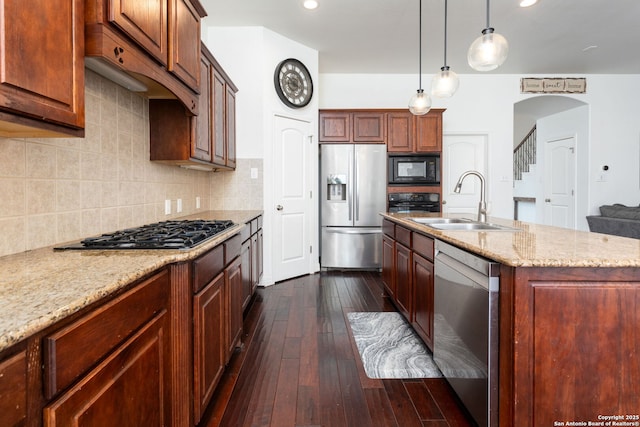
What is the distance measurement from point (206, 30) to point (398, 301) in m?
3.61

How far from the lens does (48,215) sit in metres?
1.41

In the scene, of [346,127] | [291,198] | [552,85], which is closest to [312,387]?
[291,198]

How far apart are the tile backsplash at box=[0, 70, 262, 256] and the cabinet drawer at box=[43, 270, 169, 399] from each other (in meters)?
0.61

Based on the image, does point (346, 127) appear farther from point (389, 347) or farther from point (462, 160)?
point (389, 347)

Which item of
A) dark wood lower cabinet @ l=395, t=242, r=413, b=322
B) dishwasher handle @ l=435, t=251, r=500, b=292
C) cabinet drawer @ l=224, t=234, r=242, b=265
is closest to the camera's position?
dishwasher handle @ l=435, t=251, r=500, b=292

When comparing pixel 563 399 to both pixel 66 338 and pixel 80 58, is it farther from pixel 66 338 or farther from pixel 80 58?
pixel 80 58

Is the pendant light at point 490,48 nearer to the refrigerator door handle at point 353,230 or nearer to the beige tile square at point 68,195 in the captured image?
the beige tile square at point 68,195

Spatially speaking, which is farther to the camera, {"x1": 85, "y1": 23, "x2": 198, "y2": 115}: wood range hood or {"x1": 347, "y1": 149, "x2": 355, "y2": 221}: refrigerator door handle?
{"x1": 347, "y1": 149, "x2": 355, "y2": 221}: refrigerator door handle

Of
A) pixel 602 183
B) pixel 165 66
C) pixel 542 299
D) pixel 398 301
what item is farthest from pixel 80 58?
pixel 602 183

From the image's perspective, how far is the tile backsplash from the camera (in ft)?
4.15

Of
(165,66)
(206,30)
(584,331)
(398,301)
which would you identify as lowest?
(398,301)

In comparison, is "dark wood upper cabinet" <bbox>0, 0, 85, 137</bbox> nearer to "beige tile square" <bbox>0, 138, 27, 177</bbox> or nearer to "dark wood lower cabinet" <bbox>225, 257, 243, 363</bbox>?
"beige tile square" <bbox>0, 138, 27, 177</bbox>

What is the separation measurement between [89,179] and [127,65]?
646mm

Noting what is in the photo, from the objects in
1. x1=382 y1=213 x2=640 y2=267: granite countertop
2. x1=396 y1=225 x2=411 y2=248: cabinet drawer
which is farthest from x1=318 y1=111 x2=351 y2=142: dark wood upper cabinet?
x1=382 y1=213 x2=640 y2=267: granite countertop
